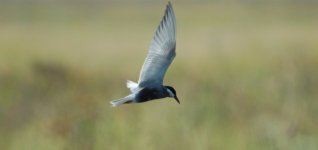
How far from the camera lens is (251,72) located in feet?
27.8

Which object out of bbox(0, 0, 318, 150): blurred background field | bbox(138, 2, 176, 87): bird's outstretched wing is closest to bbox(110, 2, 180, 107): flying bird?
bbox(138, 2, 176, 87): bird's outstretched wing

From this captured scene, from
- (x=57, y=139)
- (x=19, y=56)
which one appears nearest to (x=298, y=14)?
(x=19, y=56)

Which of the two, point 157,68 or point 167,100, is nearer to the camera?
point 157,68

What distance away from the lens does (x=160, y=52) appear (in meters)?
5.03

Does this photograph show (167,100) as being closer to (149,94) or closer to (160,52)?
(160,52)

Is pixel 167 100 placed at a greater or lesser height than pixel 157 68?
lesser

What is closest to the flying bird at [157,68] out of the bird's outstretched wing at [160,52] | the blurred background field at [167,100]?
the bird's outstretched wing at [160,52]

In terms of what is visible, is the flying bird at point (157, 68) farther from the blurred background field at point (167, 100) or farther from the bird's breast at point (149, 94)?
the blurred background field at point (167, 100)

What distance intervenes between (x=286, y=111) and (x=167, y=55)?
1494 millimetres

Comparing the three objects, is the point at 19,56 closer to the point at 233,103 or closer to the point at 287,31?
the point at 233,103

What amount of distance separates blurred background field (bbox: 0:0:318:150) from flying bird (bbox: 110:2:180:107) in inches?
27.0

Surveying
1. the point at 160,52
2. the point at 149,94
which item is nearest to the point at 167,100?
the point at 160,52

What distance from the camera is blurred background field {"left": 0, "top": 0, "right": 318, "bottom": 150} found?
19.1 feet

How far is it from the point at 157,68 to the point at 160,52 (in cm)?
9
